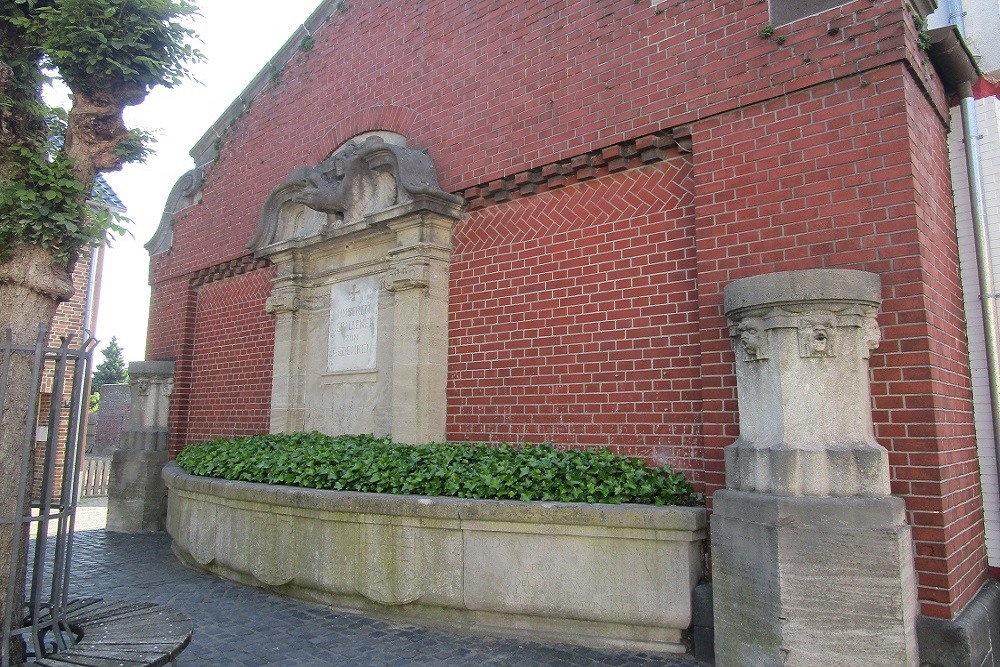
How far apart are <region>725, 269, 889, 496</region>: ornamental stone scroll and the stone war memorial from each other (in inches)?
0.6

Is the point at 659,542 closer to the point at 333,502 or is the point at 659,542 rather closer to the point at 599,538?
the point at 599,538

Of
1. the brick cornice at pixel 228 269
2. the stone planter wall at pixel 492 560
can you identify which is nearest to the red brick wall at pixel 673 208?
the stone planter wall at pixel 492 560

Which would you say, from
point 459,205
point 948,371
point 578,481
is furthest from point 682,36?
point 578,481

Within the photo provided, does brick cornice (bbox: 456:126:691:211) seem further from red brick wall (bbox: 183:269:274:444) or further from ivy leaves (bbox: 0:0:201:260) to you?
red brick wall (bbox: 183:269:274:444)

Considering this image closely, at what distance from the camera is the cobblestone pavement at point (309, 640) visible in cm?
443

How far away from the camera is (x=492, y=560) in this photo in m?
4.90

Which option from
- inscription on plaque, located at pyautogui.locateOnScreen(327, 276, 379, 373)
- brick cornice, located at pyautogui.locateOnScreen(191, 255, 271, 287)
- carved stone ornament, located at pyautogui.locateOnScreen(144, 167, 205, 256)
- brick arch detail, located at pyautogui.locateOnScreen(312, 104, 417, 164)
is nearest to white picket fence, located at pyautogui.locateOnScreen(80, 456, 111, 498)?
carved stone ornament, located at pyautogui.locateOnScreen(144, 167, 205, 256)

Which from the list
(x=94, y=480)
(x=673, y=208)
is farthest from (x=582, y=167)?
(x=94, y=480)

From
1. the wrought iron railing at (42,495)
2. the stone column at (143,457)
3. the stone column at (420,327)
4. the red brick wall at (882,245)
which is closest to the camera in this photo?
the wrought iron railing at (42,495)

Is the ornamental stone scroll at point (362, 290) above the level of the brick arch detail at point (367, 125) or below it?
below

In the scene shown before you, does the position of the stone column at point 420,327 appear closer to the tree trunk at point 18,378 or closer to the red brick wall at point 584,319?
the red brick wall at point 584,319

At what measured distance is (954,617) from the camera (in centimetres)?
399

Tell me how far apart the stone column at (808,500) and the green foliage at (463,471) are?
2.72 feet

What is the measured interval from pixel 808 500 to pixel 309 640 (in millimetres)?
3464
